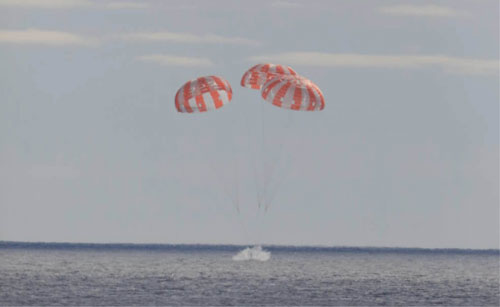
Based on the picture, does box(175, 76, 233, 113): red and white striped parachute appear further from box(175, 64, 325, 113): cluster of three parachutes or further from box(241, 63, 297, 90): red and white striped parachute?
box(241, 63, 297, 90): red and white striped parachute

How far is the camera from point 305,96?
42062 millimetres

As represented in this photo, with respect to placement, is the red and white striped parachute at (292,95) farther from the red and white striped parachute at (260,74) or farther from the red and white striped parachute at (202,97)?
the red and white striped parachute at (260,74)

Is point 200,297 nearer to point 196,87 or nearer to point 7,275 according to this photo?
point 196,87

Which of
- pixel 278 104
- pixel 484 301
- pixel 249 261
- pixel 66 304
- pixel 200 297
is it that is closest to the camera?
pixel 278 104

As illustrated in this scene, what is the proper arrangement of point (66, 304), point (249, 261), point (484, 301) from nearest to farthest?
point (66, 304)
point (484, 301)
point (249, 261)

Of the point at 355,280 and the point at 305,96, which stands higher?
the point at 305,96

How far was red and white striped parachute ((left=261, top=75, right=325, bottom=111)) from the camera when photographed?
41844 mm

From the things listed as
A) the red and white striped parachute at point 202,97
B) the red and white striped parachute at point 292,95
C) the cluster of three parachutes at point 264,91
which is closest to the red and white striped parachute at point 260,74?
the cluster of three parachutes at point 264,91

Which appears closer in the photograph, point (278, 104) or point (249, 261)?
point (278, 104)

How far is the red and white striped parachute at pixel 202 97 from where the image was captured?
143 ft

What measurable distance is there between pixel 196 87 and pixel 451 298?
753 inches

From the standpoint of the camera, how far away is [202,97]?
43.7 metres

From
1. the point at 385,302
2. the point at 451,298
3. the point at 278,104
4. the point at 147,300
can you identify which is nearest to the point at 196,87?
the point at 278,104

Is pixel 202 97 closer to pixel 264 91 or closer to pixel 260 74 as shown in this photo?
pixel 264 91
